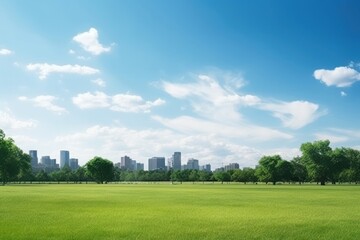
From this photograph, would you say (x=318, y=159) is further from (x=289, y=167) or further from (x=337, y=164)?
(x=289, y=167)

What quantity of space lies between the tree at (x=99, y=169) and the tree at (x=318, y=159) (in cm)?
7909

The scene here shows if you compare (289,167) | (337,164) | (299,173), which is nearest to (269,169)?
(289,167)

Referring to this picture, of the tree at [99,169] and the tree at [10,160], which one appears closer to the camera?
the tree at [10,160]

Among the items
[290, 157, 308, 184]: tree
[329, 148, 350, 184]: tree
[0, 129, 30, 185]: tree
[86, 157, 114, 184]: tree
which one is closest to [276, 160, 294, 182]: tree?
[290, 157, 308, 184]: tree

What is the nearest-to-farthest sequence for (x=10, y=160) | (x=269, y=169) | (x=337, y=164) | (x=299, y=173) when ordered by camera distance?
1. (x=10, y=160)
2. (x=337, y=164)
3. (x=269, y=169)
4. (x=299, y=173)

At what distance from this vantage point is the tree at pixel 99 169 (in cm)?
16988

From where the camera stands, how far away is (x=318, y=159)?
139m

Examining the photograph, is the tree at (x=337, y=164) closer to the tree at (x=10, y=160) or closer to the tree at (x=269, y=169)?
the tree at (x=269, y=169)

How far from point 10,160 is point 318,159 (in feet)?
332

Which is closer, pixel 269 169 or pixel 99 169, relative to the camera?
pixel 269 169

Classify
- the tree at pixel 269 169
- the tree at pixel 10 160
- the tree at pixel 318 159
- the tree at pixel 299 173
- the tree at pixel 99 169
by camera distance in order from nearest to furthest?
the tree at pixel 10 160
the tree at pixel 318 159
the tree at pixel 269 169
the tree at pixel 299 173
the tree at pixel 99 169

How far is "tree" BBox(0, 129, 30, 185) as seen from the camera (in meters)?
113

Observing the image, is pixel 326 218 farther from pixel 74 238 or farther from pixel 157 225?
pixel 74 238

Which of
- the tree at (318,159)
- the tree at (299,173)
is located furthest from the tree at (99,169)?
the tree at (318,159)
